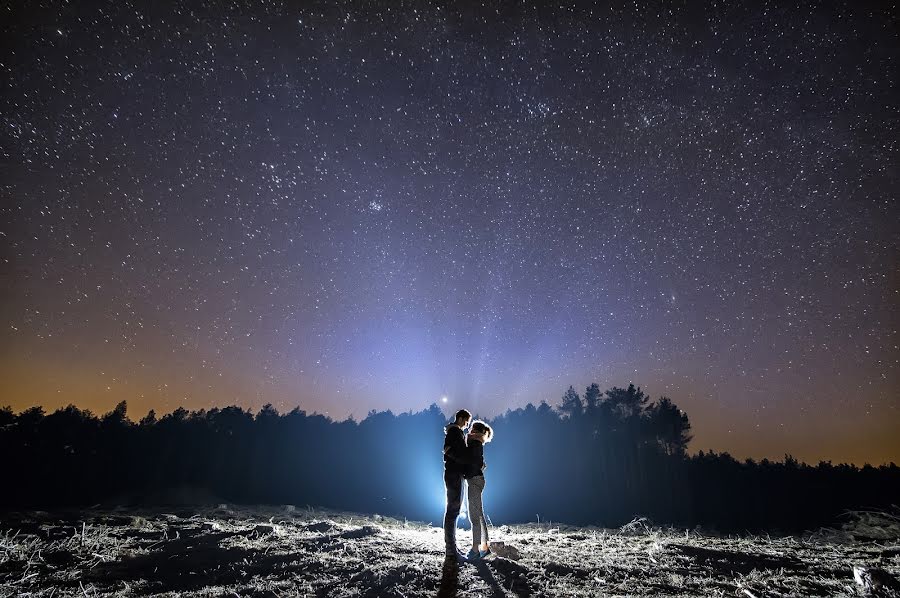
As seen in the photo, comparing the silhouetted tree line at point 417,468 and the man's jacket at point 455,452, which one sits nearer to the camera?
the man's jacket at point 455,452

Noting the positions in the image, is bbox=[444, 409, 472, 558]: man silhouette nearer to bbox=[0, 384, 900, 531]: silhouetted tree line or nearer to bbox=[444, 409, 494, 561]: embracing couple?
bbox=[444, 409, 494, 561]: embracing couple

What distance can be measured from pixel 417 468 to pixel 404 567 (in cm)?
4198

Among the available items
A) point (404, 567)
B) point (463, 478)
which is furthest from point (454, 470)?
point (404, 567)

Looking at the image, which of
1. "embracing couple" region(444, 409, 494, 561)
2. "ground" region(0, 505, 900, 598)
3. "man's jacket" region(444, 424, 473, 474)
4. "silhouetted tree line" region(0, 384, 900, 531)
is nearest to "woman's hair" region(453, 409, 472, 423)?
"embracing couple" region(444, 409, 494, 561)

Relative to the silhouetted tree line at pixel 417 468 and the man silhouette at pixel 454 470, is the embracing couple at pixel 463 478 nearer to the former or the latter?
the man silhouette at pixel 454 470

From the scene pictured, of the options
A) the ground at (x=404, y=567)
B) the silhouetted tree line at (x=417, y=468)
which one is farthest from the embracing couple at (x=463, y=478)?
the silhouetted tree line at (x=417, y=468)

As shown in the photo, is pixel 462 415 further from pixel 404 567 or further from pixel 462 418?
pixel 404 567

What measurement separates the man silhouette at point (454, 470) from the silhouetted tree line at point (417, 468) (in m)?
31.9

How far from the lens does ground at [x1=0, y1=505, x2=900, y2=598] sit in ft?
14.9

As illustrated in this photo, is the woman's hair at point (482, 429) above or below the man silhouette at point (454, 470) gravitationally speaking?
above

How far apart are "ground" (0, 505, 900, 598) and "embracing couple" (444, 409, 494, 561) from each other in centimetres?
29

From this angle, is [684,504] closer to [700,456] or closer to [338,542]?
[700,456]

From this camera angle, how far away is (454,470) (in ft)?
19.4

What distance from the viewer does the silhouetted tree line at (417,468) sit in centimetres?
3753
